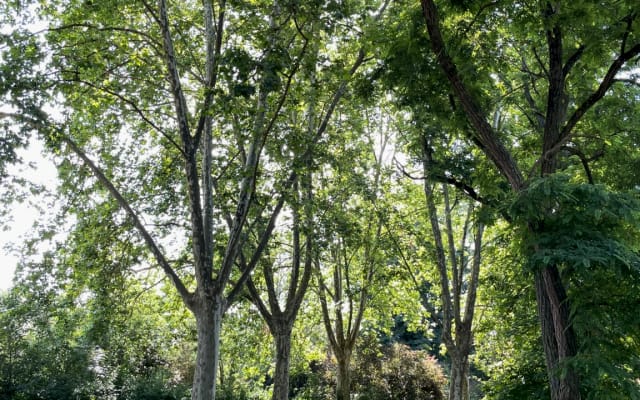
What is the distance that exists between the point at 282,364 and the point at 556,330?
687cm

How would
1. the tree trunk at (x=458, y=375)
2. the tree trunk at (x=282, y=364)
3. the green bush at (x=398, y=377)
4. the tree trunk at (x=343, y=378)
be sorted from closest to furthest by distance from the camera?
the tree trunk at (x=458, y=375), the tree trunk at (x=282, y=364), the tree trunk at (x=343, y=378), the green bush at (x=398, y=377)

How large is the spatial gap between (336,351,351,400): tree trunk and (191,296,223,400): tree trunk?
674cm

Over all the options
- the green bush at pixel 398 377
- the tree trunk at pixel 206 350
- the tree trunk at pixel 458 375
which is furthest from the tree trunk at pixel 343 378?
the tree trunk at pixel 206 350

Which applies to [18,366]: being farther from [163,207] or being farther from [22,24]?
[22,24]

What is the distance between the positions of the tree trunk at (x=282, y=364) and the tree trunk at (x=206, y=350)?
3779mm

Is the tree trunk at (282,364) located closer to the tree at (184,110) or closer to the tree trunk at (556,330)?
the tree at (184,110)

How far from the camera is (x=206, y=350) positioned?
25.7ft

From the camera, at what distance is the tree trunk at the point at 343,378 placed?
1387cm

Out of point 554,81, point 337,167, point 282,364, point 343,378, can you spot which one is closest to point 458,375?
point 343,378

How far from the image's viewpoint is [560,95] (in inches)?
→ 267

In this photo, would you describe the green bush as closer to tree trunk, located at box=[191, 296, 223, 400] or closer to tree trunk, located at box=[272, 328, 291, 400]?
tree trunk, located at box=[272, 328, 291, 400]

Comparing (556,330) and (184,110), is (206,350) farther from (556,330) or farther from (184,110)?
(556,330)

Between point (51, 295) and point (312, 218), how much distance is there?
4724mm

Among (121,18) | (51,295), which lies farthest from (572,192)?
(51,295)
